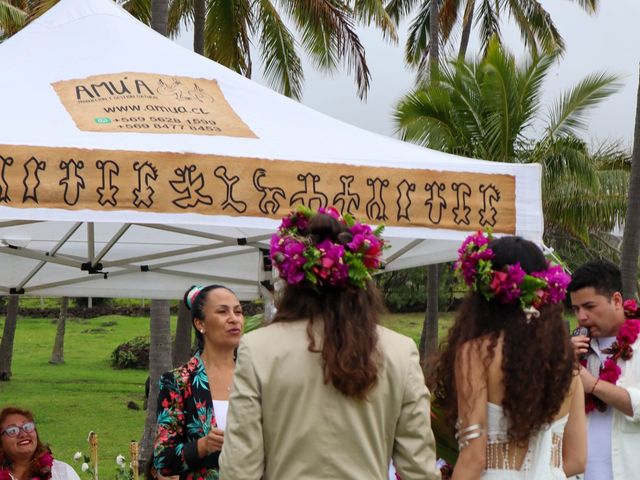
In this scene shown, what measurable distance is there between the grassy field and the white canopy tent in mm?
9316

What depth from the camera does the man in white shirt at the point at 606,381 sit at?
463 cm

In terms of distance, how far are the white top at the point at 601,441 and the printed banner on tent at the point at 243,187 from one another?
2.22ft

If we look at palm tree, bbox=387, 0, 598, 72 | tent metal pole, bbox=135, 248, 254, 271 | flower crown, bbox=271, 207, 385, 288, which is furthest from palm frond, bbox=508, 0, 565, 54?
flower crown, bbox=271, 207, 385, 288

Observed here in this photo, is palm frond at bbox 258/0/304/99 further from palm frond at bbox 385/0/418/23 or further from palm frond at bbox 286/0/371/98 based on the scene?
palm frond at bbox 385/0/418/23

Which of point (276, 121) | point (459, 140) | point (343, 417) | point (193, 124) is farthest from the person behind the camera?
point (459, 140)

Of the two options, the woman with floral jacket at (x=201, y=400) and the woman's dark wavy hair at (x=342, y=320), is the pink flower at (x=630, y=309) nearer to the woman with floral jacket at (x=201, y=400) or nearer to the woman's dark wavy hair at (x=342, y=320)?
the woman with floral jacket at (x=201, y=400)

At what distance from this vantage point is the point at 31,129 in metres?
4.66

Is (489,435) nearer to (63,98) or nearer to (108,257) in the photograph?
(63,98)

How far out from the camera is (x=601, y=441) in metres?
4.83

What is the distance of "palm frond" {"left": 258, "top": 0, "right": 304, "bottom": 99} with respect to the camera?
20547 millimetres

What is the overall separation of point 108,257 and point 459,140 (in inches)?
537

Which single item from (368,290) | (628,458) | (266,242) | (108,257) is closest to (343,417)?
(368,290)

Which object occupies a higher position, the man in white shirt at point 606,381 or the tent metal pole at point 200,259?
the tent metal pole at point 200,259

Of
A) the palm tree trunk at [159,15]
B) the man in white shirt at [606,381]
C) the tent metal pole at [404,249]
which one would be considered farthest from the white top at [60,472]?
the palm tree trunk at [159,15]
